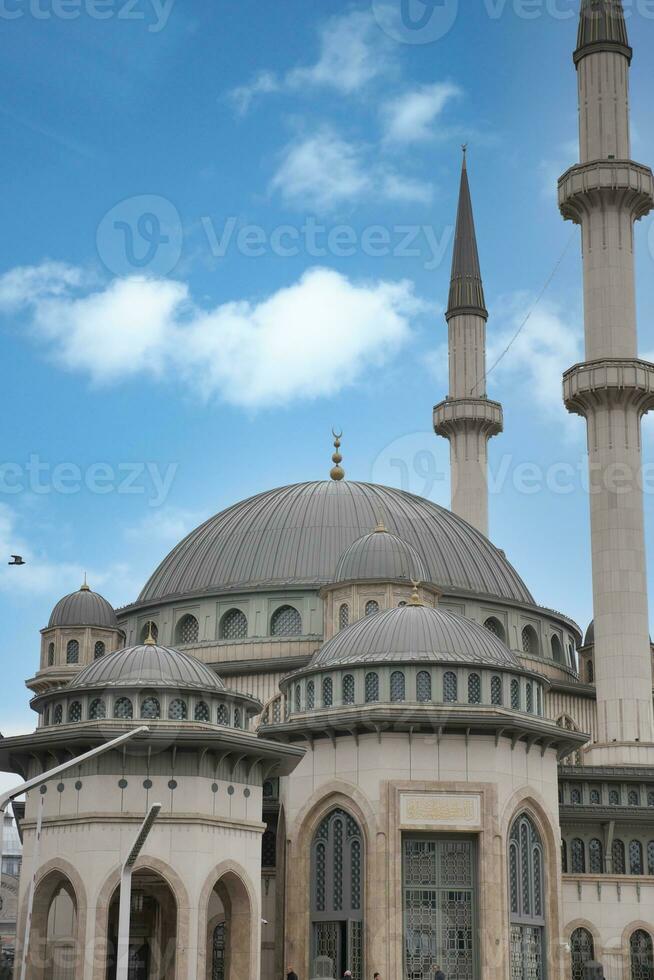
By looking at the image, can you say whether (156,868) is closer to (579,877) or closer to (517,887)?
(517,887)

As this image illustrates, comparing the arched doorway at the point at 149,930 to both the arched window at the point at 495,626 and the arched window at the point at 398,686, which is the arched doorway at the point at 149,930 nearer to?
the arched window at the point at 398,686

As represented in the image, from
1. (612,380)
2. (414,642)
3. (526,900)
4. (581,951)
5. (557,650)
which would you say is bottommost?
(581,951)

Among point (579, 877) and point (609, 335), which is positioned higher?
point (609, 335)

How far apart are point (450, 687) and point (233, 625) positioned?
15.7m

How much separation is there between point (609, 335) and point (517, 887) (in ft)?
77.8

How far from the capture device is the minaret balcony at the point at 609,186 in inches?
2307

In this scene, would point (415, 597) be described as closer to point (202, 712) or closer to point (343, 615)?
point (343, 615)

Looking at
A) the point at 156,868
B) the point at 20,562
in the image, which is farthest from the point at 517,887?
the point at 20,562

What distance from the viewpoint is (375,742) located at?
43.8 meters

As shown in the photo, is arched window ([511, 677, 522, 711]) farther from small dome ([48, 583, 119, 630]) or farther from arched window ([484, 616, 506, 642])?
small dome ([48, 583, 119, 630])

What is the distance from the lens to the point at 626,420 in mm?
57250

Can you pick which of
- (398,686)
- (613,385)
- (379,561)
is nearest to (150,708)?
(398,686)

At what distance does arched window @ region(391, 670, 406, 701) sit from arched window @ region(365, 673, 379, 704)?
19.4 inches

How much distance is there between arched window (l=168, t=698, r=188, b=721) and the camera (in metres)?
41.0
